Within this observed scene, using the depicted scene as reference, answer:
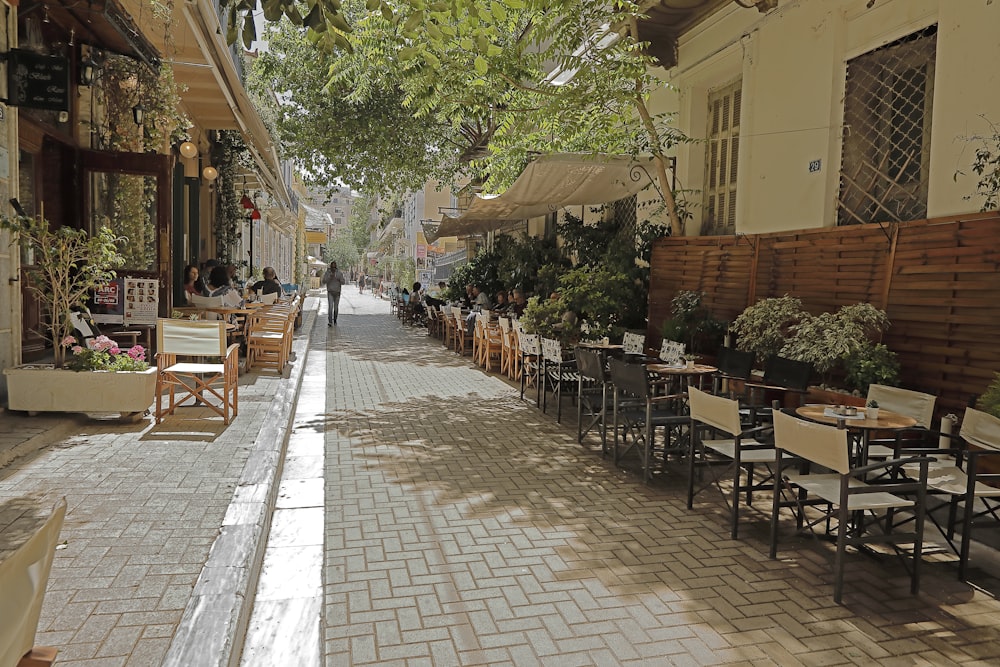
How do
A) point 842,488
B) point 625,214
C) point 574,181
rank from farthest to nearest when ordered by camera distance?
1. point 625,214
2. point 574,181
3. point 842,488

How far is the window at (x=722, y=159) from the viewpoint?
926cm

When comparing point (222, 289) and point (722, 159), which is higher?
point (722, 159)

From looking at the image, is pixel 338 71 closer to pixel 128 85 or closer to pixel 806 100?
pixel 128 85

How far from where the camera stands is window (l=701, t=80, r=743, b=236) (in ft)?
30.4

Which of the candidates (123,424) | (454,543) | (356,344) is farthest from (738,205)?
(356,344)

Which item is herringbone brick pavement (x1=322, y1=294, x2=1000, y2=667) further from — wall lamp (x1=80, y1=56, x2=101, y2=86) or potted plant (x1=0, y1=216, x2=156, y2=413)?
wall lamp (x1=80, y1=56, x2=101, y2=86)

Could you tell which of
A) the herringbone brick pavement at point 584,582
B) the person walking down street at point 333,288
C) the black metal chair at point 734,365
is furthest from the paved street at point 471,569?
the person walking down street at point 333,288

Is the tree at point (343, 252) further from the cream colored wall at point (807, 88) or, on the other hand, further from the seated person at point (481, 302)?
the cream colored wall at point (807, 88)

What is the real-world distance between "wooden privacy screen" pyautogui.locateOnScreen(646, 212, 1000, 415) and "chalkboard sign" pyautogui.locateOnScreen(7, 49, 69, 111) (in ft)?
23.3

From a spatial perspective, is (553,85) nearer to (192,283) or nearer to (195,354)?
(195,354)

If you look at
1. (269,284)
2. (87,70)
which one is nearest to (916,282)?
(87,70)

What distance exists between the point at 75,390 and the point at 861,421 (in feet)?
19.6

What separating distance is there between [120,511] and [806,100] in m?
7.44

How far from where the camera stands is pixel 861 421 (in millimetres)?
4156
